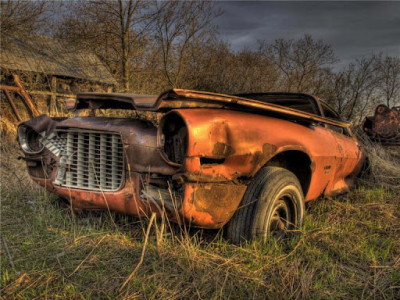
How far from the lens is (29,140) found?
2.62 meters

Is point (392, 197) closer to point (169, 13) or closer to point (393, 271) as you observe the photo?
point (393, 271)

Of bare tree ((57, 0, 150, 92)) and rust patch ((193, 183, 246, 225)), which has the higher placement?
bare tree ((57, 0, 150, 92))

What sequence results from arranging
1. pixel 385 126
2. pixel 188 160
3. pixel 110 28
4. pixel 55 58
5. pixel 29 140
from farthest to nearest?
pixel 55 58 → pixel 110 28 → pixel 385 126 → pixel 29 140 → pixel 188 160

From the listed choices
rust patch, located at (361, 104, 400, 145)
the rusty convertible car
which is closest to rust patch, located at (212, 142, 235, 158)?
the rusty convertible car

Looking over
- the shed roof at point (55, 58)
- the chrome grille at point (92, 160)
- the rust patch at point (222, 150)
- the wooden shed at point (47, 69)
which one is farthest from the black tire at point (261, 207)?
the shed roof at point (55, 58)

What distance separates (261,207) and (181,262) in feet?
2.09

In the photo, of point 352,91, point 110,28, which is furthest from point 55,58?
point 352,91

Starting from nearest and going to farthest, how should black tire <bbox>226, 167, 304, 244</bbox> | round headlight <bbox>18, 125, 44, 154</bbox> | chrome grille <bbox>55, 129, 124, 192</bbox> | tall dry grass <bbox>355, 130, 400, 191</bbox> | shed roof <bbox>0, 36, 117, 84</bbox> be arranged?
black tire <bbox>226, 167, 304, 244</bbox>, chrome grille <bbox>55, 129, 124, 192</bbox>, round headlight <bbox>18, 125, 44, 154</bbox>, tall dry grass <bbox>355, 130, 400, 191</bbox>, shed roof <bbox>0, 36, 117, 84</bbox>

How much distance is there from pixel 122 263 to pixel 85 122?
1.04 metres

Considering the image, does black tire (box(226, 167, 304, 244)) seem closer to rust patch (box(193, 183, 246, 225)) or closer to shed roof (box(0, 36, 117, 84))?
rust patch (box(193, 183, 246, 225))

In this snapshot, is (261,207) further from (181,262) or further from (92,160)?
(92,160)

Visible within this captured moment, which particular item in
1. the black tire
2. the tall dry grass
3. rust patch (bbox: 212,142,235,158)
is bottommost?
the tall dry grass

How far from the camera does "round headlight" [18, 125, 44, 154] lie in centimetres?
256

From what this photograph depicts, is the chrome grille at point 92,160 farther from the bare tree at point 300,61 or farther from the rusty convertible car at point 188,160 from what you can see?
the bare tree at point 300,61
